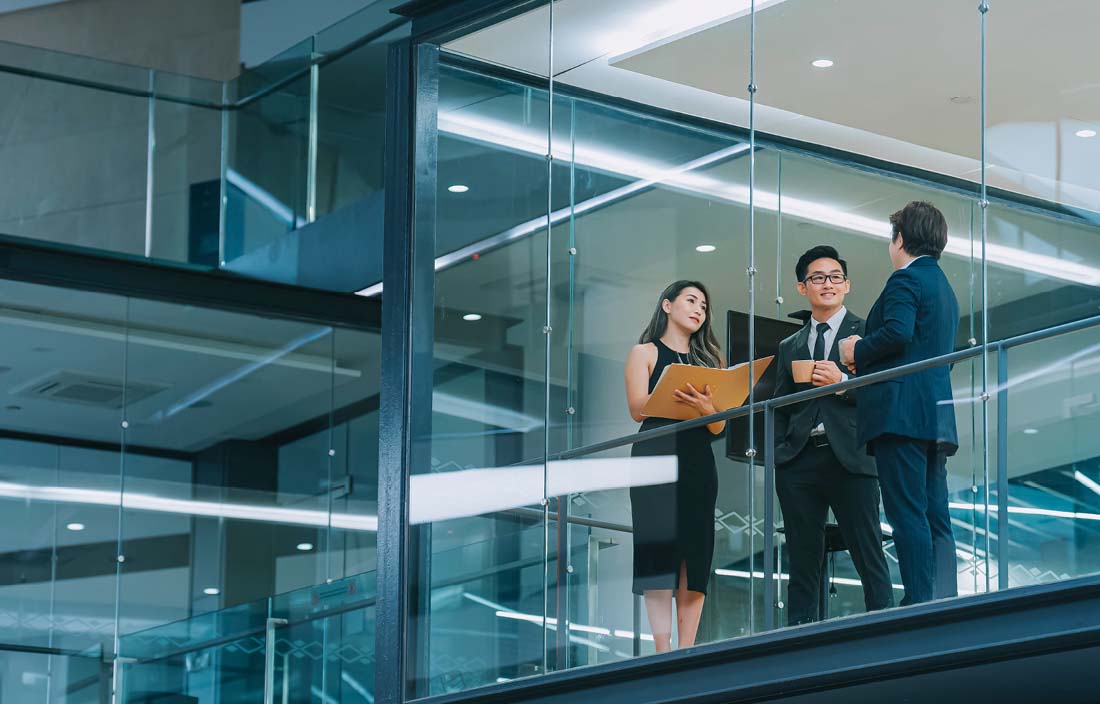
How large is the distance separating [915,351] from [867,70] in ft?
5.40

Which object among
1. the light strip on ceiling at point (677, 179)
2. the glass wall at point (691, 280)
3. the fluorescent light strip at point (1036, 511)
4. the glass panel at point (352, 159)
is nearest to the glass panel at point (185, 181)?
the glass panel at point (352, 159)

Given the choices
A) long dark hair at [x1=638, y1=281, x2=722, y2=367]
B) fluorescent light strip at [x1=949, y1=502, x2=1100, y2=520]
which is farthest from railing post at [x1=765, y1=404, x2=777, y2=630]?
fluorescent light strip at [x1=949, y1=502, x2=1100, y2=520]

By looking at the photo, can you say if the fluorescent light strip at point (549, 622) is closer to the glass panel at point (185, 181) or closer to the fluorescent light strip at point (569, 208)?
the fluorescent light strip at point (569, 208)

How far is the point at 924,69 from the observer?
7320mm

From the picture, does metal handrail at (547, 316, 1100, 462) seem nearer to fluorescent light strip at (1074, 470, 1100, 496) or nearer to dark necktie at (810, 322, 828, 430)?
dark necktie at (810, 322, 828, 430)

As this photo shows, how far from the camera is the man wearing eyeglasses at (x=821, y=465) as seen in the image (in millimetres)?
6684

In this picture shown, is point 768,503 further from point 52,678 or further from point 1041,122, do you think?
point 52,678

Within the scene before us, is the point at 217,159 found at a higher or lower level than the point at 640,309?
higher

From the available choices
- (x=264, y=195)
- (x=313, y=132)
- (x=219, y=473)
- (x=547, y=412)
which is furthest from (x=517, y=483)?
(x=219, y=473)

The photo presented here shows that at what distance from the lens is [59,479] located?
13156 mm

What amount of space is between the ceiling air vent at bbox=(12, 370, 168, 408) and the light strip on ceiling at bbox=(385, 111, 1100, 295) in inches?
236

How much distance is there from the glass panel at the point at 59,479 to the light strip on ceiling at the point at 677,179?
5649mm

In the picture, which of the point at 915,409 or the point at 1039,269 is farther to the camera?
the point at 1039,269

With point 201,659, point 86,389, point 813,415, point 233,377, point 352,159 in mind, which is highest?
point 352,159
